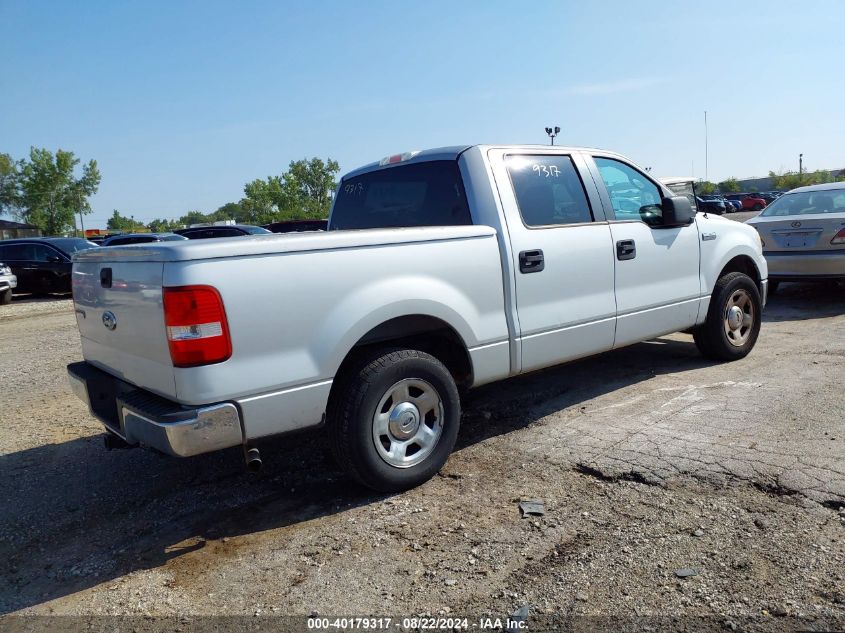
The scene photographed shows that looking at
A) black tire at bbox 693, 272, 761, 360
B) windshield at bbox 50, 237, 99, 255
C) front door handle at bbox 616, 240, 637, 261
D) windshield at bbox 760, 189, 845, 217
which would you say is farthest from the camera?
windshield at bbox 50, 237, 99, 255

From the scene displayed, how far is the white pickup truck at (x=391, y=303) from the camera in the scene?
315cm

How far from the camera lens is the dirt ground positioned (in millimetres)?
2773

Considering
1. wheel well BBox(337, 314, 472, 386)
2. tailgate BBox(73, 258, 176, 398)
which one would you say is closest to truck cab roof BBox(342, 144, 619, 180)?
wheel well BBox(337, 314, 472, 386)

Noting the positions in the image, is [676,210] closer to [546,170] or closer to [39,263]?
[546,170]

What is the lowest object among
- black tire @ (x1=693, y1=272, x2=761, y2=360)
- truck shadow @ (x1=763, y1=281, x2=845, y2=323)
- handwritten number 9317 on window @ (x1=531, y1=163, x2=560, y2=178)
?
truck shadow @ (x1=763, y1=281, x2=845, y2=323)

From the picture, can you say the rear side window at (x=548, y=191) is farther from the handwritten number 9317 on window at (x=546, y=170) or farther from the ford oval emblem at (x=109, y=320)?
the ford oval emblem at (x=109, y=320)

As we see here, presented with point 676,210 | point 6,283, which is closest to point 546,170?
point 676,210

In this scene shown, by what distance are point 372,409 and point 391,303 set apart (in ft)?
1.86

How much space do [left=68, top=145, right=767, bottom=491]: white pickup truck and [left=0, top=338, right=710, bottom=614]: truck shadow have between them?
1.48 ft

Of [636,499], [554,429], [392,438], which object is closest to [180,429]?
[392,438]

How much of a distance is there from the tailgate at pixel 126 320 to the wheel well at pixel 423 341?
3.09ft

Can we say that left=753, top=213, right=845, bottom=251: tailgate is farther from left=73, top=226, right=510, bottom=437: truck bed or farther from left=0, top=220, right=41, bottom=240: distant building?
left=0, top=220, right=41, bottom=240: distant building

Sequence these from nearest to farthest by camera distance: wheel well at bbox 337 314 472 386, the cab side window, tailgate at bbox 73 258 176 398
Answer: tailgate at bbox 73 258 176 398
wheel well at bbox 337 314 472 386
the cab side window

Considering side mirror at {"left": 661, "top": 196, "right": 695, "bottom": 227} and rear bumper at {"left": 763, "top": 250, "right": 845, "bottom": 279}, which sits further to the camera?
rear bumper at {"left": 763, "top": 250, "right": 845, "bottom": 279}
